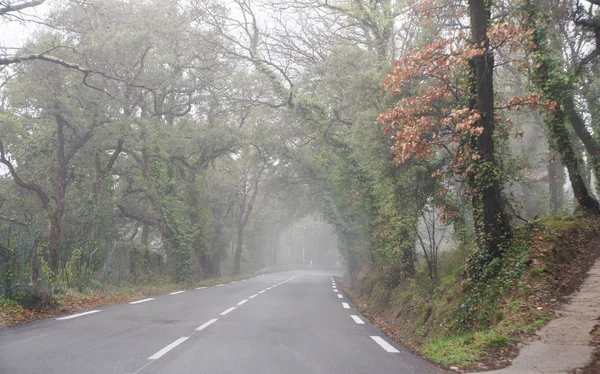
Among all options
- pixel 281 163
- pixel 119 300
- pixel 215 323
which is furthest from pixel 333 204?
pixel 215 323

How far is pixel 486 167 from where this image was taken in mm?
8172

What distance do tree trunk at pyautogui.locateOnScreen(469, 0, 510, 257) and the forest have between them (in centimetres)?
3

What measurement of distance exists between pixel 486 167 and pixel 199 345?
5.95 meters

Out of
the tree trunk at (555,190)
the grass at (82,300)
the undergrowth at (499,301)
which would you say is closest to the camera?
the undergrowth at (499,301)

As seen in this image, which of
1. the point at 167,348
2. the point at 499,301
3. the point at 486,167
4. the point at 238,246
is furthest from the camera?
the point at 238,246

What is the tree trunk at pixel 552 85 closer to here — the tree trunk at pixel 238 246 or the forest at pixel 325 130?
the forest at pixel 325 130

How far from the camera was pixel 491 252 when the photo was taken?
8250 millimetres

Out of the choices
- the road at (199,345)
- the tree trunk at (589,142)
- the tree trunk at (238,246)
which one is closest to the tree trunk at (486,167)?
the road at (199,345)

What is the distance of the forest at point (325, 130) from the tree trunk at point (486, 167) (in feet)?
0.11

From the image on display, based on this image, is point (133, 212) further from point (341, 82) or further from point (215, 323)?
point (215, 323)

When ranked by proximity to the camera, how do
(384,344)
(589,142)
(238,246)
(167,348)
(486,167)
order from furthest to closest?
(238,246) → (589,142) → (486,167) → (384,344) → (167,348)

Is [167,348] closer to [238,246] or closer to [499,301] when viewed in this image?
[499,301]

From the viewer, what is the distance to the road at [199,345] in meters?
5.51

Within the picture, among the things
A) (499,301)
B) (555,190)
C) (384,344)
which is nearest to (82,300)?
(384,344)
